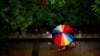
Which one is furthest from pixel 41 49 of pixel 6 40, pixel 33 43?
pixel 6 40

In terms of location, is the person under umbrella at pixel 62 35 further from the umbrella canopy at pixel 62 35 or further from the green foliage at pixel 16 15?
the green foliage at pixel 16 15

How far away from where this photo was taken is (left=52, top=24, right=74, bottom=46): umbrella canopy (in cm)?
1095

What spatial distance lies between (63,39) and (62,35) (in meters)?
0.11

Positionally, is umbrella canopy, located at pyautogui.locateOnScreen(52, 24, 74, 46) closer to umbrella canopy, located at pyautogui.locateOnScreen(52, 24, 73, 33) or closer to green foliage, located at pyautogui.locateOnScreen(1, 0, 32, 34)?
umbrella canopy, located at pyautogui.locateOnScreen(52, 24, 73, 33)

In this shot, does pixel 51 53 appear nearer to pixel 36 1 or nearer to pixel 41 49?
pixel 41 49

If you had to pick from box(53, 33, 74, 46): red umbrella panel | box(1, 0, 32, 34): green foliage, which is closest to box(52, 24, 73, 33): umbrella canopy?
box(53, 33, 74, 46): red umbrella panel

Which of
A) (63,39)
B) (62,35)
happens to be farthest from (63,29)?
(63,39)

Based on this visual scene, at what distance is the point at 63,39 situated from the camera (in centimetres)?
1095

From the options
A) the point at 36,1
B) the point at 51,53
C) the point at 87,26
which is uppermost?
the point at 36,1

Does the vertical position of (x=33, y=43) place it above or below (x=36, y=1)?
below

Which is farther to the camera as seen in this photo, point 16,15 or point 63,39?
point 16,15

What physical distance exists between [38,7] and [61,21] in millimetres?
736

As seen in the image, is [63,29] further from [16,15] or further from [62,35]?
[16,15]

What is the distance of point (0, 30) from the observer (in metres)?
11.5
